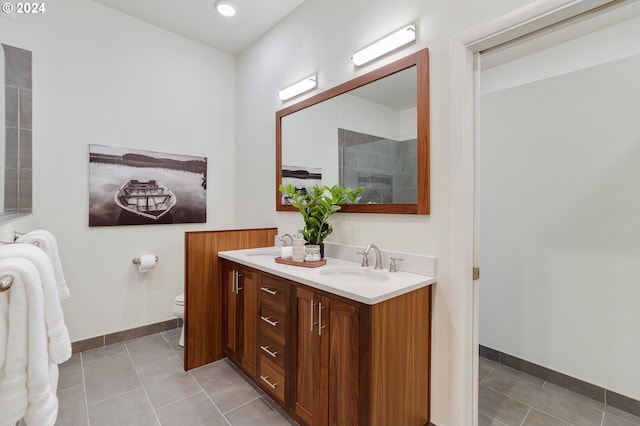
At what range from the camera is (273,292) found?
70.4 inches

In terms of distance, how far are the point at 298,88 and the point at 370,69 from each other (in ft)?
2.43

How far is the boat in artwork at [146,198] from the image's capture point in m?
2.64

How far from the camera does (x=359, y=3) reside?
6.48ft

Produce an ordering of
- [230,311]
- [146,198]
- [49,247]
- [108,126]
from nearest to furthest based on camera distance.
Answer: [49,247]
[230,311]
[108,126]
[146,198]

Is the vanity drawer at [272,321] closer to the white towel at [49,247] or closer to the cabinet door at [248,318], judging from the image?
the cabinet door at [248,318]

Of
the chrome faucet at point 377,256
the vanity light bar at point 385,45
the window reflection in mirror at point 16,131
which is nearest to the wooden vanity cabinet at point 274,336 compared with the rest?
the chrome faucet at point 377,256

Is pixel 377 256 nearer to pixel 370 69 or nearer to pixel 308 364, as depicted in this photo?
pixel 308 364

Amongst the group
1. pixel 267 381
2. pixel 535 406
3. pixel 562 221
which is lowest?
pixel 535 406

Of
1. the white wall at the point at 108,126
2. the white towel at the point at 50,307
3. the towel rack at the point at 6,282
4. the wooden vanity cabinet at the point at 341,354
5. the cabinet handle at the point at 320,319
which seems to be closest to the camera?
the towel rack at the point at 6,282

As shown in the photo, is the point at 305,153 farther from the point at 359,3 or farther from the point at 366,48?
the point at 359,3

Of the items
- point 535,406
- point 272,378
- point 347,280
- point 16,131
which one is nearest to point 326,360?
point 347,280

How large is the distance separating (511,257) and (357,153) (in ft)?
4.84

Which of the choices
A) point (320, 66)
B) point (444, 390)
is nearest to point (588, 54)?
point (320, 66)

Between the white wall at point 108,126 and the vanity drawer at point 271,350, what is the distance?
1.55 m
